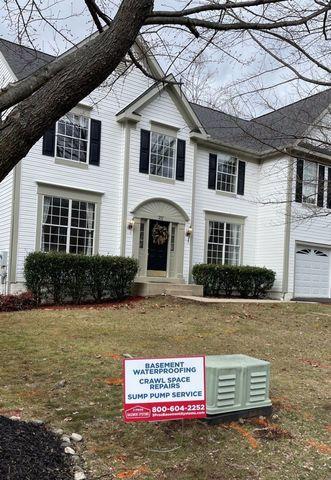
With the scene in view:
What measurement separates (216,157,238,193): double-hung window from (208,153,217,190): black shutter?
24cm

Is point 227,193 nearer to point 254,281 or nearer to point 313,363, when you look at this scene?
point 254,281

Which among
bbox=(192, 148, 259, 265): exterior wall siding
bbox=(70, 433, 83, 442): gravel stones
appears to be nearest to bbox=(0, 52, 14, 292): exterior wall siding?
bbox=(192, 148, 259, 265): exterior wall siding

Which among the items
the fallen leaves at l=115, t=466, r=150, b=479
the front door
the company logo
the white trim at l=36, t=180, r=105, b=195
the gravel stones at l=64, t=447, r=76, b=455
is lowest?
the fallen leaves at l=115, t=466, r=150, b=479

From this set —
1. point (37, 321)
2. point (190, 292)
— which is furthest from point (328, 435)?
point (190, 292)

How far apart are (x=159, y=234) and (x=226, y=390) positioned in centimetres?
1237

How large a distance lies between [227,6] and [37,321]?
751 centimetres

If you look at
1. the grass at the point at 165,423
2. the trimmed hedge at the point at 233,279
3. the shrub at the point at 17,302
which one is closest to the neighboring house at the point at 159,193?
the trimmed hedge at the point at 233,279

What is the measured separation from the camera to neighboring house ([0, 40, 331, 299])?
47.0 feet

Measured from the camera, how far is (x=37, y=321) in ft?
33.6

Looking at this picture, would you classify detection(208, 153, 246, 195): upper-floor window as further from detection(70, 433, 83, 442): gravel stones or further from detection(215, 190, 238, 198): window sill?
detection(70, 433, 83, 442): gravel stones

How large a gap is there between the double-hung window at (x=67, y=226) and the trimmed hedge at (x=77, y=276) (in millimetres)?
1154

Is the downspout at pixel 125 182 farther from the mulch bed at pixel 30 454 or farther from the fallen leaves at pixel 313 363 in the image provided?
the mulch bed at pixel 30 454

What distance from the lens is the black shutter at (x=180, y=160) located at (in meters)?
17.2

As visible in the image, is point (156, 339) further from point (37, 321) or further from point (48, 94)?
point (48, 94)
